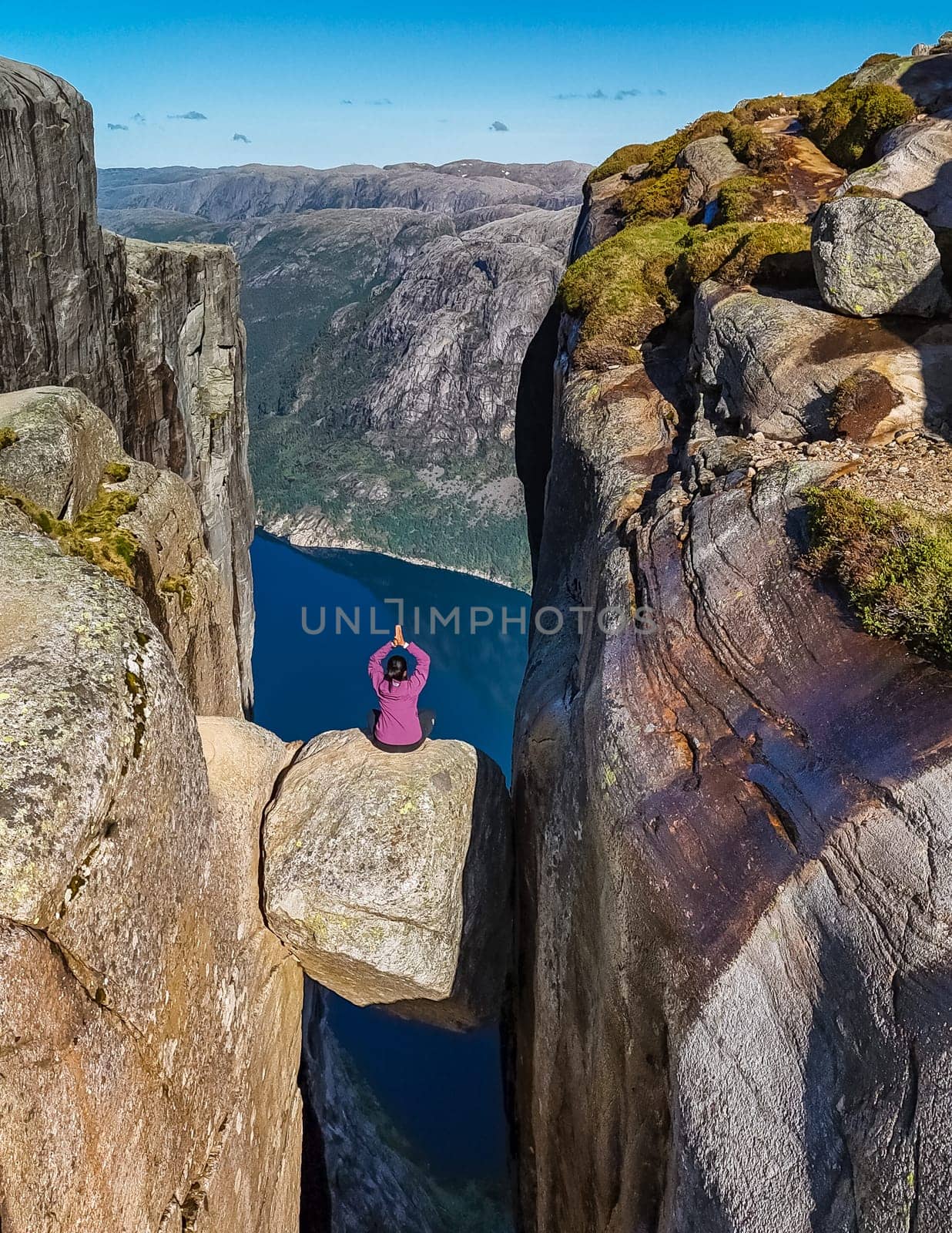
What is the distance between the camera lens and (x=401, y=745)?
46.0 ft

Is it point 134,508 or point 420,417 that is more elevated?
point 134,508

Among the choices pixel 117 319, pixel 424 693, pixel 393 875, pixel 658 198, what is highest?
pixel 658 198

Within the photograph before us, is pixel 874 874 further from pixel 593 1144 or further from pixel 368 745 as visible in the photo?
pixel 368 745

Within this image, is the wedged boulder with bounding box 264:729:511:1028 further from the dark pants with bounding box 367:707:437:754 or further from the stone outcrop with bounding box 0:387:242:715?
the stone outcrop with bounding box 0:387:242:715

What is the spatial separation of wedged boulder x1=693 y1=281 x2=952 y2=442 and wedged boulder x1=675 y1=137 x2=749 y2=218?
1004cm

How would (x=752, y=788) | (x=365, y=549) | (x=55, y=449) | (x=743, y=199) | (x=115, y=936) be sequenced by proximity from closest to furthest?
1. (x=115, y=936)
2. (x=752, y=788)
3. (x=55, y=449)
4. (x=743, y=199)
5. (x=365, y=549)

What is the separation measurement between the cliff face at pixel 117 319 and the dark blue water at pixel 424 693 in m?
17.5

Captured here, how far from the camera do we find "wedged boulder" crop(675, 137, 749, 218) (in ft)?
82.4

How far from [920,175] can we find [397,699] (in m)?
17.7

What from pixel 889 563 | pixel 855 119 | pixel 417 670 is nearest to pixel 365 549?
pixel 855 119

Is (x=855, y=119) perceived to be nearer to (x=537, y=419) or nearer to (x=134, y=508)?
A: (x=537, y=419)

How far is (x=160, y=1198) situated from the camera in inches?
376

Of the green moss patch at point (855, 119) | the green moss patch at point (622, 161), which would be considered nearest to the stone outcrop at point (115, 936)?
the green moss patch at point (855, 119)

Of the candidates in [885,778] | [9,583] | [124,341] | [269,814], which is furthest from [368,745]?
[124,341]
